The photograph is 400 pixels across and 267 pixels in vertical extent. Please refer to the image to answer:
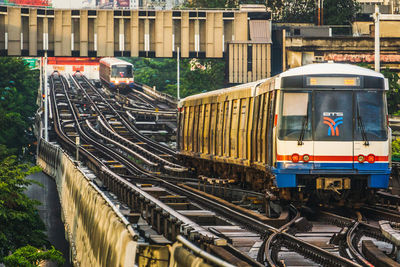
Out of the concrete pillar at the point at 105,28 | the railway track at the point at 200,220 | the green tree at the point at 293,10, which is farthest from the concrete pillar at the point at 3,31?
the green tree at the point at 293,10

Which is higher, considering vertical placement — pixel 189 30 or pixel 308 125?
pixel 189 30

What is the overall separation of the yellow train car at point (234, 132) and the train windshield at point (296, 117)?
0.38 m

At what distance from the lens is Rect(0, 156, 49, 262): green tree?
84.9 feet

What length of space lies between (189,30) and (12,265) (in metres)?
57.9

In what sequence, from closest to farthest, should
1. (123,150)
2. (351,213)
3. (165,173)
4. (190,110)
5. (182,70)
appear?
(351,213)
(190,110)
(165,173)
(123,150)
(182,70)

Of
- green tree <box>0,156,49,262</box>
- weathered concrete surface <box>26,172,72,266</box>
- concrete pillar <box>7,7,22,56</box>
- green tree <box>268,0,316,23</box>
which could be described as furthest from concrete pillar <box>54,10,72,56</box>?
green tree <box>0,156,49,262</box>

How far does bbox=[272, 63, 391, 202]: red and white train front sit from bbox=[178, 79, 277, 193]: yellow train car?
53cm

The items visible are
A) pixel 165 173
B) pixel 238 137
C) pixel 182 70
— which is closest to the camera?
pixel 238 137

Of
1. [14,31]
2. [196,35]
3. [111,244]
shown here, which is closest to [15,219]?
[111,244]

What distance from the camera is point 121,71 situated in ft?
324

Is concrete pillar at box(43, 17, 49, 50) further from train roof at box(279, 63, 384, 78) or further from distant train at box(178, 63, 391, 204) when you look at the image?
train roof at box(279, 63, 384, 78)

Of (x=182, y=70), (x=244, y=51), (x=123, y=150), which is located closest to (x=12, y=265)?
(x=123, y=150)

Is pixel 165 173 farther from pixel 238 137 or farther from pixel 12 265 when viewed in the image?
pixel 12 265

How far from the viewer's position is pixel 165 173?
41781 millimetres
